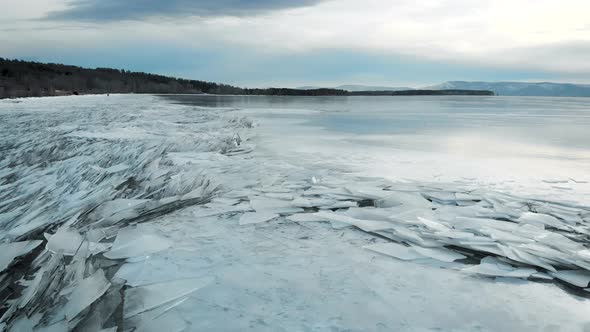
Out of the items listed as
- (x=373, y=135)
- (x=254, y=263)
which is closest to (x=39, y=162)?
(x=254, y=263)

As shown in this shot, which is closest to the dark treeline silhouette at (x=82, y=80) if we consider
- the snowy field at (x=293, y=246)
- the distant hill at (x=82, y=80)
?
the distant hill at (x=82, y=80)

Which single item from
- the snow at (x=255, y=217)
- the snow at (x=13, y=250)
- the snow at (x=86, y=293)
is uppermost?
the snow at (x=255, y=217)

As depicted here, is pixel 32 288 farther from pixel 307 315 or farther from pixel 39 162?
pixel 39 162

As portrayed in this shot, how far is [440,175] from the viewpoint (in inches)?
152

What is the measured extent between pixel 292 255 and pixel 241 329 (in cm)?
65

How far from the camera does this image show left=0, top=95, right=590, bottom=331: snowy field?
4.90 feet

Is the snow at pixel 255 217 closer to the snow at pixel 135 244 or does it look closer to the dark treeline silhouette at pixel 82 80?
the snow at pixel 135 244

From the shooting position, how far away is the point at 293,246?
211 cm

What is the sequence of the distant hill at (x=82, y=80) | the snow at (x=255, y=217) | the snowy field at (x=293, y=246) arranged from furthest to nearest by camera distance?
the distant hill at (x=82, y=80) → the snow at (x=255, y=217) → the snowy field at (x=293, y=246)

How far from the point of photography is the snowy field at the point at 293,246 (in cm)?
149

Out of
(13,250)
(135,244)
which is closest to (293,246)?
(135,244)

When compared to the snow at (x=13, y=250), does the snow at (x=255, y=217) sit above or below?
above

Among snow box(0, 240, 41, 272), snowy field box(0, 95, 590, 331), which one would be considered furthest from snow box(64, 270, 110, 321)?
snow box(0, 240, 41, 272)

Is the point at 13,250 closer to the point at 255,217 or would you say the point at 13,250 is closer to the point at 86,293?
the point at 86,293
